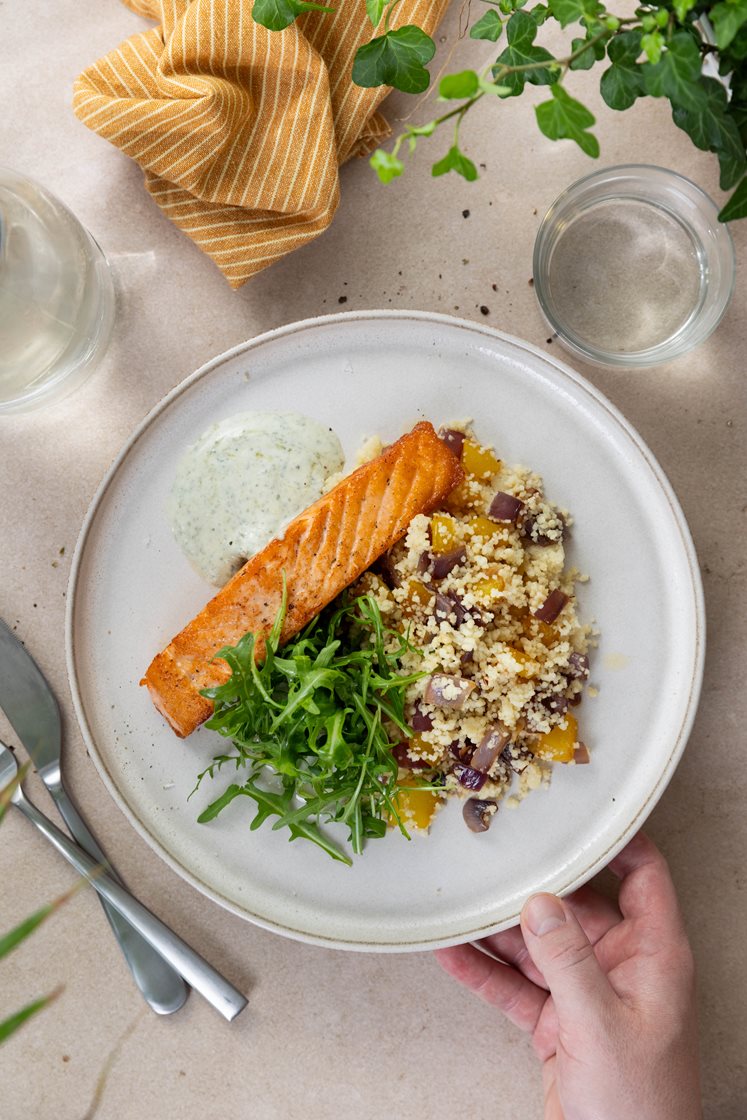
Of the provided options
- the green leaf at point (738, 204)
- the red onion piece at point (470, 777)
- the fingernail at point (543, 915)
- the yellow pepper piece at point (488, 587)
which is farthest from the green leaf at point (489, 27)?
the fingernail at point (543, 915)

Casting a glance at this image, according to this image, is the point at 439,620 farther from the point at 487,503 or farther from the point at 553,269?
the point at 553,269

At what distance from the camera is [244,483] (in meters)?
1.98

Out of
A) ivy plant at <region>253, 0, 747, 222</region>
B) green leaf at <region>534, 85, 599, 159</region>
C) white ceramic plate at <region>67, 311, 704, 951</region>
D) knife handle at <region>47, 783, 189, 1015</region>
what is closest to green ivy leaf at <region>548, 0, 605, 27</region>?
ivy plant at <region>253, 0, 747, 222</region>

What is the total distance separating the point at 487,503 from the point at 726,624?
25.2 inches

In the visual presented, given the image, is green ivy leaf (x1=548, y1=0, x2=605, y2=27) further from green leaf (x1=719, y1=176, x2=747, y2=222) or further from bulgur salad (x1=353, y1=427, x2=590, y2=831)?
bulgur salad (x1=353, y1=427, x2=590, y2=831)

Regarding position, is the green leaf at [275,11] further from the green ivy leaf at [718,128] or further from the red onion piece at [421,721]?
the red onion piece at [421,721]

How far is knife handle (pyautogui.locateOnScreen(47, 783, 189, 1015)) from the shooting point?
2.11 metres

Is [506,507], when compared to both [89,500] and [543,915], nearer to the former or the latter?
[543,915]

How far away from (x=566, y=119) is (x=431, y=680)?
3.49 ft

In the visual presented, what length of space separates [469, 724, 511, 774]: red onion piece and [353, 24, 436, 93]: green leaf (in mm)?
1182

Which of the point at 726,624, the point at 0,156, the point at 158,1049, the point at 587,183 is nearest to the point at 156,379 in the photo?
the point at 0,156

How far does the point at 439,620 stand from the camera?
183 cm

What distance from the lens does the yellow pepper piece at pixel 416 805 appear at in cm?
191

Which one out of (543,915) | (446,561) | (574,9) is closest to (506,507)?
(446,561)
